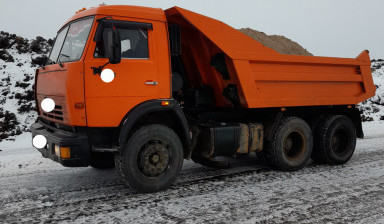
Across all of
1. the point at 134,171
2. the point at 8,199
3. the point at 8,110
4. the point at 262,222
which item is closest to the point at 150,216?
the point at 134,171

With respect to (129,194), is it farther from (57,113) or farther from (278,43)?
(278,43)

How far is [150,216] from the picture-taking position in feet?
12.6

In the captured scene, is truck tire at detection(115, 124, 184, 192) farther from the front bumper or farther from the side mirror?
the side mirror

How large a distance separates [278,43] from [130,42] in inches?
125

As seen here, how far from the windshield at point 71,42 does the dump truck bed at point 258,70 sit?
4.29 ft

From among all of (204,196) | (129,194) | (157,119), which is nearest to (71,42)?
(157,119)

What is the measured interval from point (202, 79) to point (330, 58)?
8.04 feet

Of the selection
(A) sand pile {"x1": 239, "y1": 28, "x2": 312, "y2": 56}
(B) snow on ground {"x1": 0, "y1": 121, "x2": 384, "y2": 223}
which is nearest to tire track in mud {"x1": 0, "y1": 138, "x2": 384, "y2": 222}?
(B) snow on ground {"x1": 0, "y1": 121, "x2": 384, "y2": 223}

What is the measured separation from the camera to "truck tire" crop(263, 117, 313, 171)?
19.6 feet

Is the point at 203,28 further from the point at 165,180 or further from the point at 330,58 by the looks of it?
the point at 330,58

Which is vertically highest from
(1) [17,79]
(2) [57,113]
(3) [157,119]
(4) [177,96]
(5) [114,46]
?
(1) [17,79]

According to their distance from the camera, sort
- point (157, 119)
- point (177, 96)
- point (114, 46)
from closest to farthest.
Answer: point (114, 46) < point (157, 119) < point (177, 96)

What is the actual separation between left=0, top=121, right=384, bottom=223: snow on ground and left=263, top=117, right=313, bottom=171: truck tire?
0.18 meters

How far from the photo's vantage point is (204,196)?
455 cm
